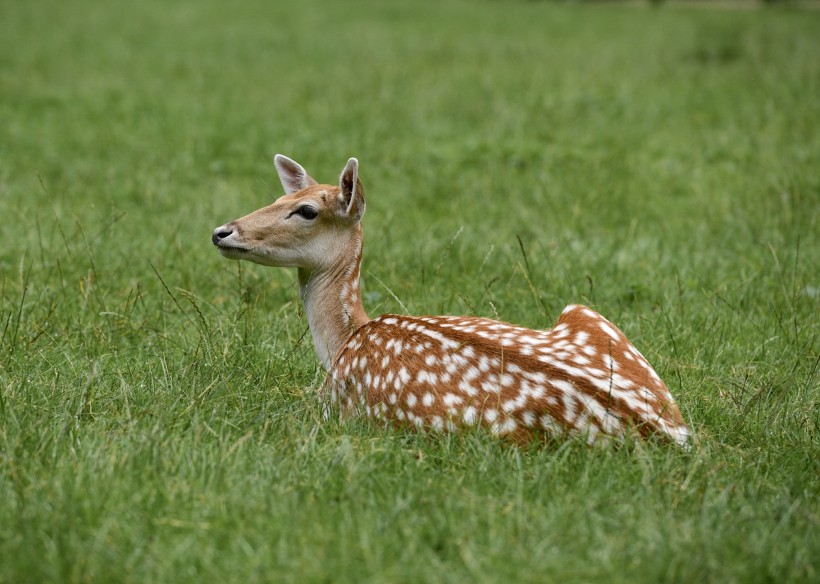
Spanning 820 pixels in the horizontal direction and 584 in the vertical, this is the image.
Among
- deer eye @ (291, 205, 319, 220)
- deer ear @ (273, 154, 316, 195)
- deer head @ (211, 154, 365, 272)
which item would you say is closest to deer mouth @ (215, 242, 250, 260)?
deer head @ (211, 154, 365, 272)

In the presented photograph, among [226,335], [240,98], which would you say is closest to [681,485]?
[226,335]

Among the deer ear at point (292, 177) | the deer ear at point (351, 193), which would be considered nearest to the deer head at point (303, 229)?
the deer ear at point (351, 193)

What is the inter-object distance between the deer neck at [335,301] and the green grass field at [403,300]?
0.51ft

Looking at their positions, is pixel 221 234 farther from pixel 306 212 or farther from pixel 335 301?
pixel 335 301

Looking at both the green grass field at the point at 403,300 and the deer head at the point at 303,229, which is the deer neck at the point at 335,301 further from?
the green grass field at the point at 403,300

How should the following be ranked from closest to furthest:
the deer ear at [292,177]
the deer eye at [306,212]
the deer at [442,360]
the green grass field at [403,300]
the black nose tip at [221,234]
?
the green grass field at [403,300] → the deer at [442,360] → the black nose tip at [221,234] → the deer eye at [306,212] → the deer ear at [292,177]

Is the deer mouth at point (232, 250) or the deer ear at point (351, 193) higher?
the deer ear at point (351, 193)

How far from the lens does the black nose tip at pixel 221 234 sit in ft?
14.1

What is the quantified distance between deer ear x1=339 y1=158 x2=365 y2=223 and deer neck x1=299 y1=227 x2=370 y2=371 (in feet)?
0.39

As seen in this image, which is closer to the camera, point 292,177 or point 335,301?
point 335,301

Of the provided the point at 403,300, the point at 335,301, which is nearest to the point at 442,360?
the point at 335,301

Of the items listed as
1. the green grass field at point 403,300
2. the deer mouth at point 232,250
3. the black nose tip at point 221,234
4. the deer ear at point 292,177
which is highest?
the deer ear at point 292,177

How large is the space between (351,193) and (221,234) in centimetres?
58

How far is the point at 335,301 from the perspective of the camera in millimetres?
4512
